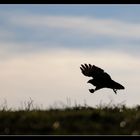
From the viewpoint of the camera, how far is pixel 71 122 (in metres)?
10.7

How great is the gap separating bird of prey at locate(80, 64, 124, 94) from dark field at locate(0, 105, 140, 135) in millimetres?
2839

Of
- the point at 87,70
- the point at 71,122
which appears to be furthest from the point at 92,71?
the point at 71,122

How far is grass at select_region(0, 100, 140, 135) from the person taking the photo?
33.0 feet

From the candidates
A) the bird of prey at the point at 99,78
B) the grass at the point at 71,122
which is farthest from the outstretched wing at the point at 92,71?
the grass at the point at 71,122

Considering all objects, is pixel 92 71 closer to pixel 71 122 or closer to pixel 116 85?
pixel 116 85

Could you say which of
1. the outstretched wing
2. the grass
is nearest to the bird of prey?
the outstretched wing

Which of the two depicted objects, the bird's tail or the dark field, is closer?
the dark field

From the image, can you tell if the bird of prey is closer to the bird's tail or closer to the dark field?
the bird's tail

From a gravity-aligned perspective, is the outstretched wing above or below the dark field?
above

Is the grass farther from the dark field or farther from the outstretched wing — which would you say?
the outstretched wing
